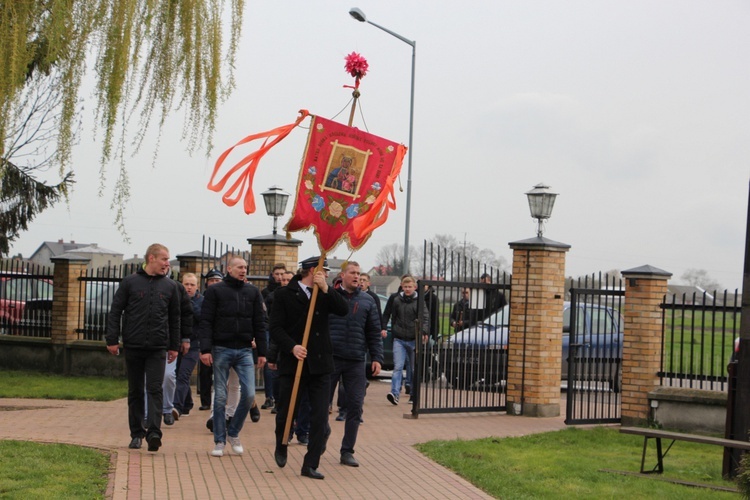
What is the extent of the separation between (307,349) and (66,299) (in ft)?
35.9

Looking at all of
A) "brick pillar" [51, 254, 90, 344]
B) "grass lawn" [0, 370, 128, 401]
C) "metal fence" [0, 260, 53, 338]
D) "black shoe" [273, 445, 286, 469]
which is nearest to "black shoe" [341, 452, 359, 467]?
"black shoe" [273, 445, 286, 469]

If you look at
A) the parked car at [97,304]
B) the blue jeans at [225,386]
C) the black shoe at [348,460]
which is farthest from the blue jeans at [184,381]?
the parked car at [97,304]

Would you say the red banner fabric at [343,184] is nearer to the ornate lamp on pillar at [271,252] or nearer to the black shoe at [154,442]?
the black shoe at [154,442]

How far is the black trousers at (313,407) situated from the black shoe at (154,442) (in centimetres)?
126

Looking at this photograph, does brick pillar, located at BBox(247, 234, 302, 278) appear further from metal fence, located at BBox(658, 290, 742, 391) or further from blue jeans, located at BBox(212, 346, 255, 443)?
blue jeans, located at BBox(212, 346, 255, 443)

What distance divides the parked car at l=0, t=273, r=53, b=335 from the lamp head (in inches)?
368

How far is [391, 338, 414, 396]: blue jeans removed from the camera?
15453mm

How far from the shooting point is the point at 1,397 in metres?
15.2

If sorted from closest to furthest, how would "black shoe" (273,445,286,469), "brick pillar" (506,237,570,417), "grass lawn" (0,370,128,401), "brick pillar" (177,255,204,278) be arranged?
"black shoe" (273,445,286,469) → "brick pillar" (506,237,570,417) → "grass lawn" (0,370,128,401) → "brick pillar" (177,255,204,278)

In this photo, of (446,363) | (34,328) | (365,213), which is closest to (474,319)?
(446,363)

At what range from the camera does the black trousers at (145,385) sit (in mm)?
9914

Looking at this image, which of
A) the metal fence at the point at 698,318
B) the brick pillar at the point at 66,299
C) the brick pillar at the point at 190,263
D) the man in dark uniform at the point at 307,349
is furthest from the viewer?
the brick pillar at the point at 66,299

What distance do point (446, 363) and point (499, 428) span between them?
51.4 inches

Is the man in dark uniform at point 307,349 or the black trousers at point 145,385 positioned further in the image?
the black trousers at point 145,385
